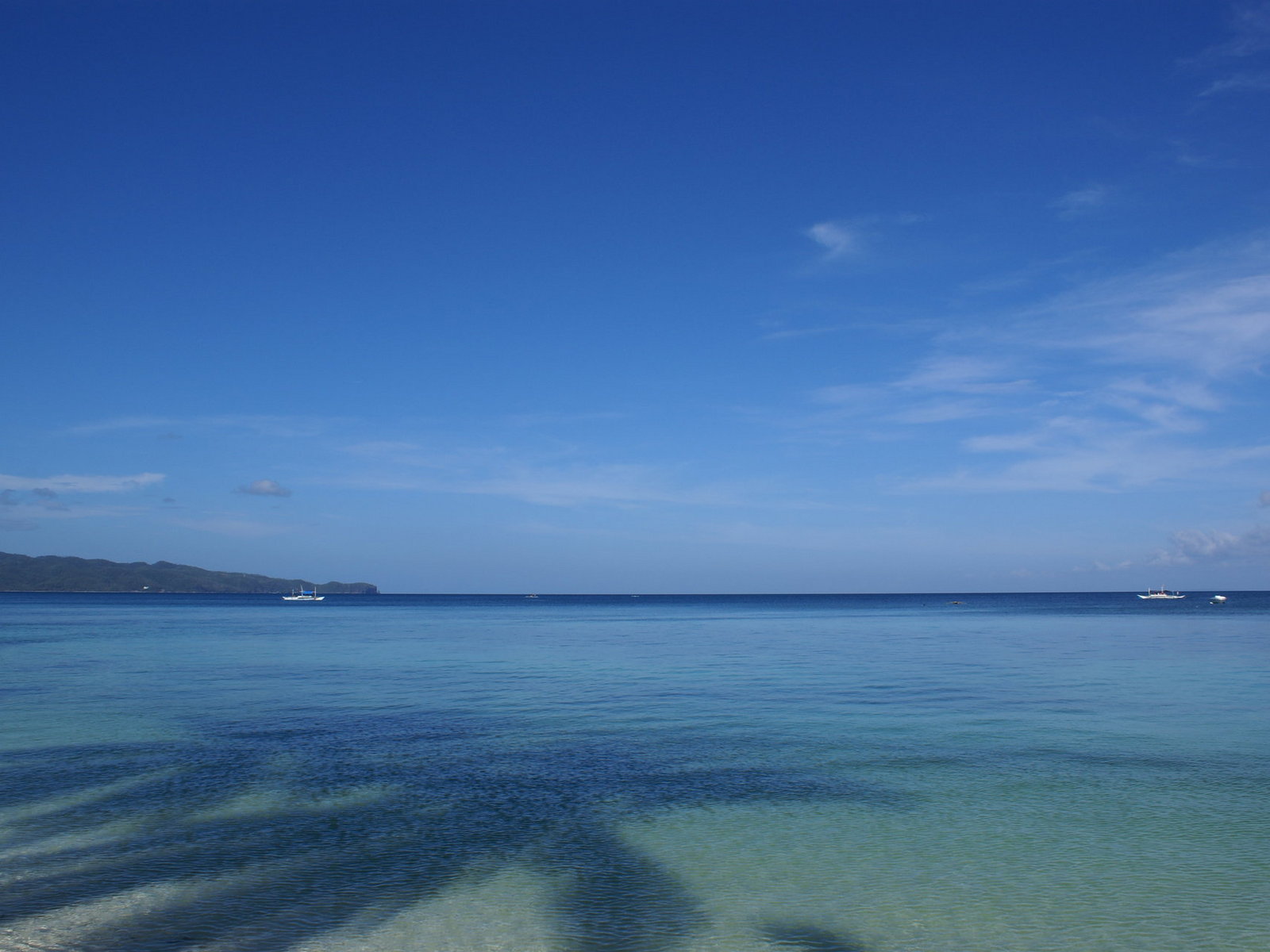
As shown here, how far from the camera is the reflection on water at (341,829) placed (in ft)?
30.4

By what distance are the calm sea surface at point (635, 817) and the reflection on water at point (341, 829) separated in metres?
0.06

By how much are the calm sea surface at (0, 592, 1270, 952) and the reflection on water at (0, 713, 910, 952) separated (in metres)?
0.06

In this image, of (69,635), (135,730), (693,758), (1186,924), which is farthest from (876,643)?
(69,635)

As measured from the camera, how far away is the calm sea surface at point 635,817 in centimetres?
921

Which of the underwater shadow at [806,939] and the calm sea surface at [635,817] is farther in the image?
the calm sea surface at [635,817]

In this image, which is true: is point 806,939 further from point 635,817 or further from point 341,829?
point 341,829

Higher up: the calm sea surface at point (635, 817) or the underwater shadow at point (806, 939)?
the calm sea surface at point (635, 817)

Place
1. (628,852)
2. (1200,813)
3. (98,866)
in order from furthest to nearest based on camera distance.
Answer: (1200,813), (628,852), (98,866)

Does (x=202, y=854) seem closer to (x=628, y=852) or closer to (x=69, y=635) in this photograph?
(x=628, y=852)

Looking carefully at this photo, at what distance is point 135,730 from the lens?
2084 centimetres

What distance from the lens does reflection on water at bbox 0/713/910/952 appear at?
364 inches

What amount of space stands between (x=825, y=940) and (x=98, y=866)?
28.1 feet

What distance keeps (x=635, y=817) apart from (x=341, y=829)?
4.19 m

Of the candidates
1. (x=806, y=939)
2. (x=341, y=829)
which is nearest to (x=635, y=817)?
(x=341, y=829)
